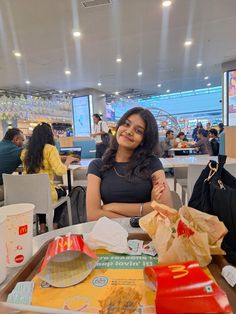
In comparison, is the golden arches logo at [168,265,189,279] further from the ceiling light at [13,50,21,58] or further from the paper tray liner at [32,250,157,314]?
the ceiling light at [13,50,21,58]

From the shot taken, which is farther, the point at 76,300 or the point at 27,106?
the point at 27,106

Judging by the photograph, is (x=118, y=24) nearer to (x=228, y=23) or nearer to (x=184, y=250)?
(x=228, y=23)

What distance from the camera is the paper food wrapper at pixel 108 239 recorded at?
818mm

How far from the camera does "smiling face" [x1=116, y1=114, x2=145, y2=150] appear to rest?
5.35 feet

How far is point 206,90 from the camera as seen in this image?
1350cm

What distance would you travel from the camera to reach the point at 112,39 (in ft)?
19.1

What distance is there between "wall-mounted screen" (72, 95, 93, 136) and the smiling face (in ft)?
32.3

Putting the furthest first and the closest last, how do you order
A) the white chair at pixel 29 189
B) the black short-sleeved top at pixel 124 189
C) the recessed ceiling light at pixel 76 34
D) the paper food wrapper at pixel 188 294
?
the recessed ceiling light at pixel 76 34 < the white chair at pixel 29 189 < the black short-sleeved top at pixel 124 189 < the paper food wrapper at pixel 188 294

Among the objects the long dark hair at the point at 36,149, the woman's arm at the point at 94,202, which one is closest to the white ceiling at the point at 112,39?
the long dark hair at the point at 36,149

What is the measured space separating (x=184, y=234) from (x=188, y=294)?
231 mm

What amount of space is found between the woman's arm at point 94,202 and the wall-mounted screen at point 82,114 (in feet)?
32.7

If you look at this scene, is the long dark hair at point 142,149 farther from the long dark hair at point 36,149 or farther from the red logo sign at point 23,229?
the long dark hair at point 36,149

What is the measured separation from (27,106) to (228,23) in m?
8.65

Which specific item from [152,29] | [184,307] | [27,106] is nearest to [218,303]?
[184,307]
